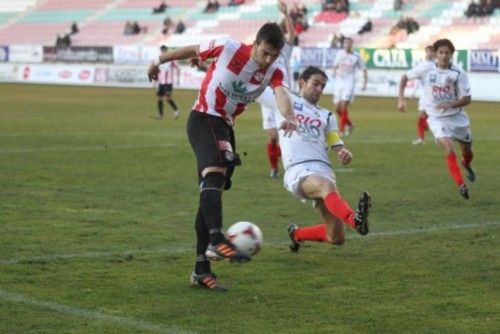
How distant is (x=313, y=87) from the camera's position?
10.0m

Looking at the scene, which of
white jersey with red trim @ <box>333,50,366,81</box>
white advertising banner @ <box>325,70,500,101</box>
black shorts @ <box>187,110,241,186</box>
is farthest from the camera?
white advertising banner @ <box>325,70,500,101</box>

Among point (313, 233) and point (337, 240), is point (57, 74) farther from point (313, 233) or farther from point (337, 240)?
point (337, 240)

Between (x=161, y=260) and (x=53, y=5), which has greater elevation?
(x=53, y=5)

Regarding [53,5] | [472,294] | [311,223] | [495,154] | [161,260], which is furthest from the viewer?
[53,5]

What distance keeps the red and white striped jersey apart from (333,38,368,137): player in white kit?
16636mm

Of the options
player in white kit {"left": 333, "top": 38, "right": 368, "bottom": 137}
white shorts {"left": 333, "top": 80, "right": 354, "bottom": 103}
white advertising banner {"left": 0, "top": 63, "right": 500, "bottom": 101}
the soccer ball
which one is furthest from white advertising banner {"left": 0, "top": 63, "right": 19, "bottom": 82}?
the soccer ball

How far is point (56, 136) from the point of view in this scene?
77.9ft

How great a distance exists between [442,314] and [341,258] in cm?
242

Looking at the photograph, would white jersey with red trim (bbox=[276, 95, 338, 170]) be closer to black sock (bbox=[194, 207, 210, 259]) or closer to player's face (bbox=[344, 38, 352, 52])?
black sock (bbox=[194, 207, 210, 259])

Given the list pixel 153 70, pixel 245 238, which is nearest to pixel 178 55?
pixel 153 70

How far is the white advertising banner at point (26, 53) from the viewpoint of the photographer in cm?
6066

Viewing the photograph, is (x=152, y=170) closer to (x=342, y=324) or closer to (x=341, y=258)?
(x=341, y=258)

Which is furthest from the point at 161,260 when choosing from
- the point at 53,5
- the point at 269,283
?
the point at 53,5

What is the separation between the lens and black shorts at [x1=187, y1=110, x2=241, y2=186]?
8320mm
